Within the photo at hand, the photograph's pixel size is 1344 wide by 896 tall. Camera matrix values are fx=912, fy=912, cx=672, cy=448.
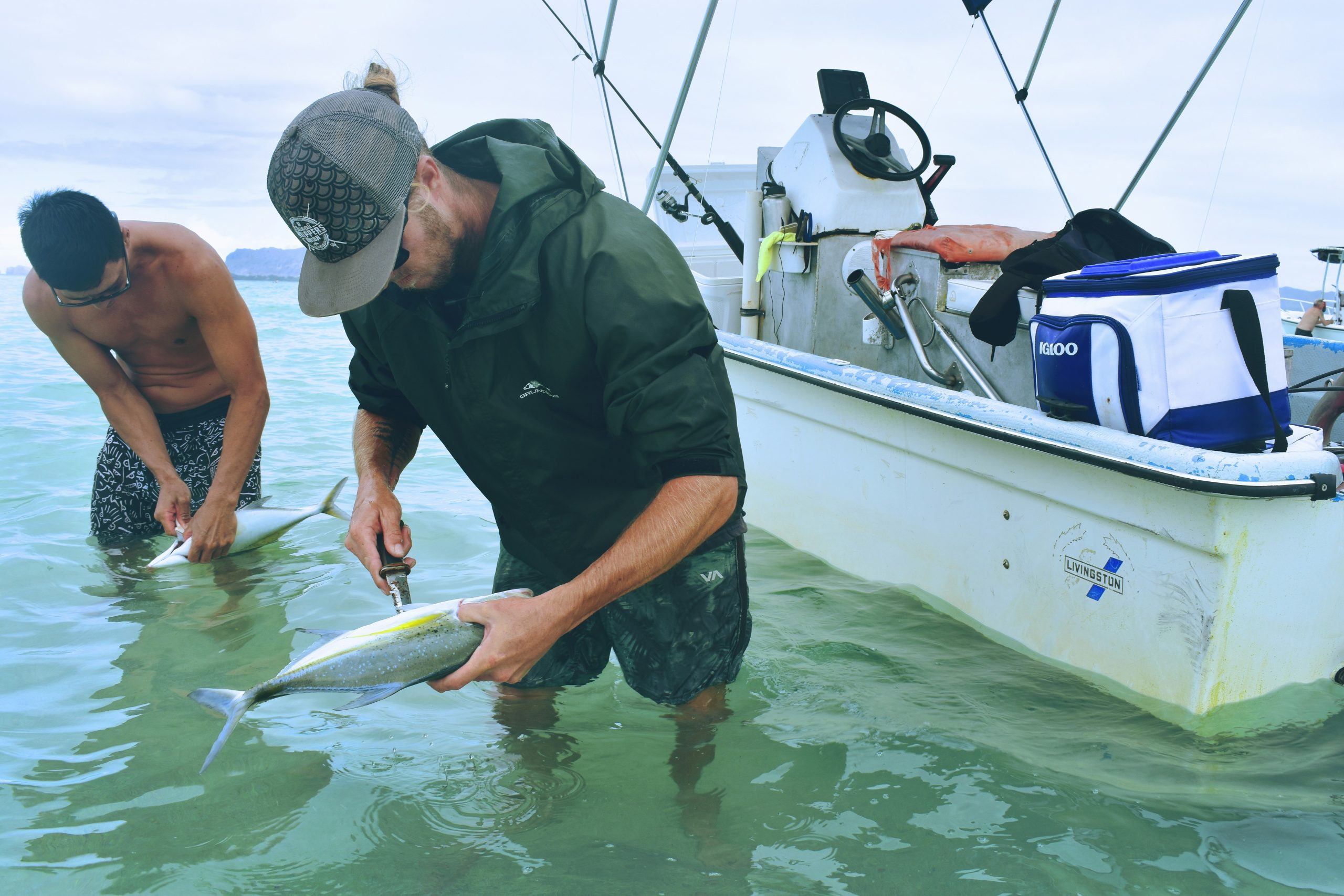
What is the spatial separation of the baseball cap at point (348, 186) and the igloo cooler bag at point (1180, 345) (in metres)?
2.11

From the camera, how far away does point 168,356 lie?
418 cm

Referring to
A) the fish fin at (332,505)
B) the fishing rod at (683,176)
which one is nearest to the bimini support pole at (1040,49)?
the fishing rod at (683,176)

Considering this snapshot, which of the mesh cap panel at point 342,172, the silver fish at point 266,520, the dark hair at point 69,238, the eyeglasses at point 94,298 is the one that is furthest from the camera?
the silver fish at point 266,520

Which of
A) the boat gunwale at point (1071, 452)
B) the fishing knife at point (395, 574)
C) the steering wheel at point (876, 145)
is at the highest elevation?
the steering wheel at point (876, 145)

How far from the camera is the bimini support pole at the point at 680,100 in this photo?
5.07 meters

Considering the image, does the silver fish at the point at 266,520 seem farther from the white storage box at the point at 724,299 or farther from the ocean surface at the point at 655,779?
the white storage box at the point at 724,299

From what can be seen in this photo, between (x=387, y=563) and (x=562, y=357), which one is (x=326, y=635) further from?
(x=562, y=357)

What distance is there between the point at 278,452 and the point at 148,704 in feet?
19.2

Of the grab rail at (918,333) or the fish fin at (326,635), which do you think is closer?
the fish fin at (326,635)

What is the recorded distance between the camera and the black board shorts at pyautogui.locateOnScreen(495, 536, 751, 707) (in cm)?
228

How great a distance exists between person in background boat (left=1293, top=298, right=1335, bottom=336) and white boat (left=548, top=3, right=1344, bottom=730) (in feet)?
12.8

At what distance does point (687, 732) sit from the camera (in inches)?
104

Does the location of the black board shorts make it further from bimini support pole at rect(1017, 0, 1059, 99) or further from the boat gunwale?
bimini support pole at rect(1017, 0, 1059, 99)

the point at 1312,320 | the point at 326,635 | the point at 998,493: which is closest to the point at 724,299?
the point at 998,493
